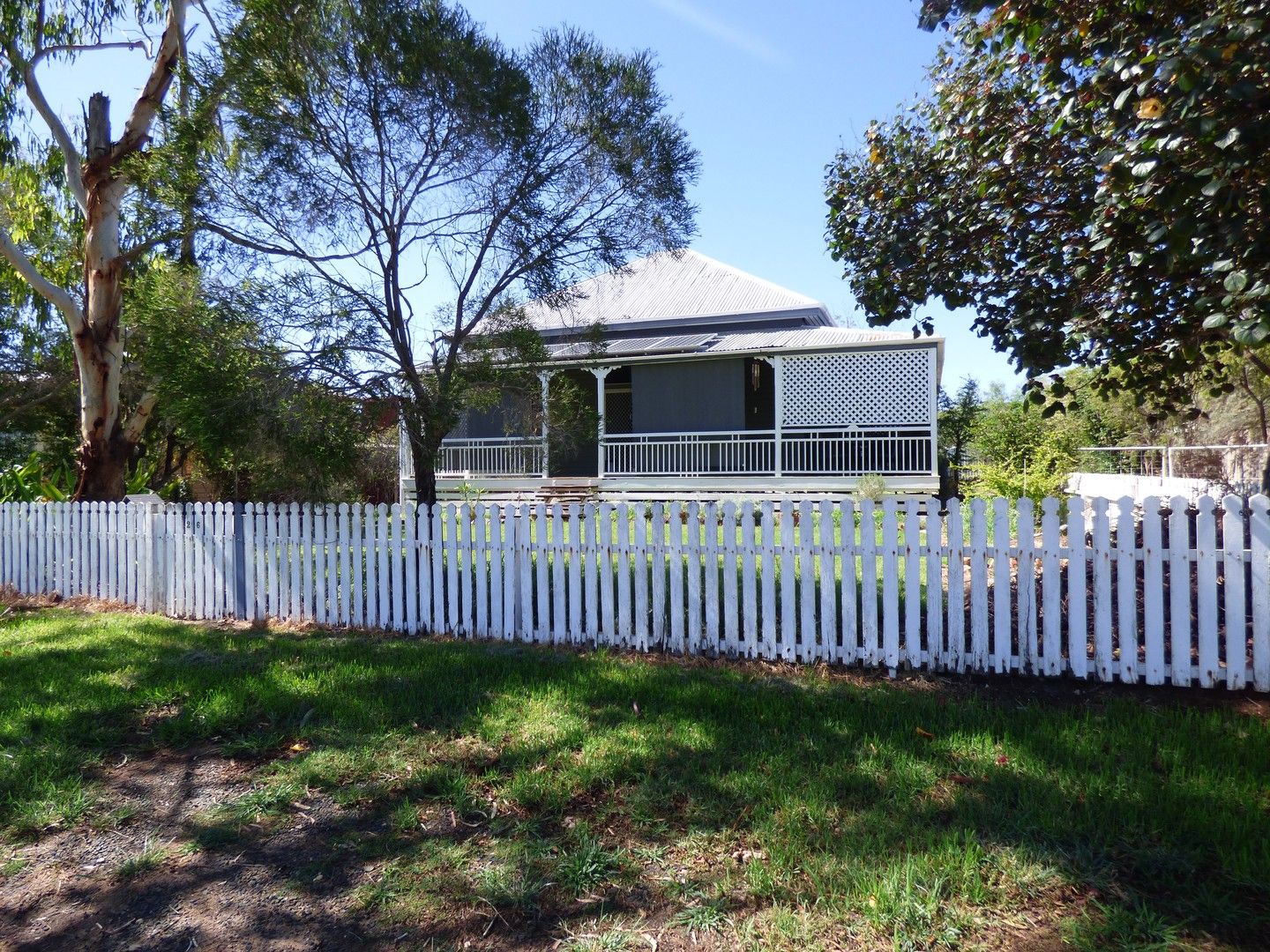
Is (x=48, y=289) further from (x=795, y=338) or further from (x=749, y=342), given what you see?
(x=795, y=338)

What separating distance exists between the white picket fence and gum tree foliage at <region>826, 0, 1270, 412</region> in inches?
48.1

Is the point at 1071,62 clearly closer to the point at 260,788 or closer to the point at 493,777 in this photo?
the point at 493,777

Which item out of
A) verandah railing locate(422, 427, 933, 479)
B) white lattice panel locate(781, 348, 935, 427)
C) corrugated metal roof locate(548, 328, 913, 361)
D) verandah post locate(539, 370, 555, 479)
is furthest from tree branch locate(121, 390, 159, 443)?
white lattice panel locate(781, 348, 935, 427)

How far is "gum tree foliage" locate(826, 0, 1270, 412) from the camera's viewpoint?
365cm

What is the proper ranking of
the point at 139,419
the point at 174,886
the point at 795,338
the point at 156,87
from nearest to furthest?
the point at 174,886, the point at 156,87, the point at 139,419, the point at 795,338

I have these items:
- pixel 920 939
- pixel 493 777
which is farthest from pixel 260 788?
pixel 920 939

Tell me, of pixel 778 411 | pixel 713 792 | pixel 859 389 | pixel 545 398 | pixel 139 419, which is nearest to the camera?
pixel 713 792

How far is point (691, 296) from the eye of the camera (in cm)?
2103

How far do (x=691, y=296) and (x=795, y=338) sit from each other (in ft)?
13.2

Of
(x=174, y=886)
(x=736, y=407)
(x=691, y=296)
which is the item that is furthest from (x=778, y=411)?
(x=174, y=886)

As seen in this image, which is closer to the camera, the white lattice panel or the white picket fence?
the white picket fence

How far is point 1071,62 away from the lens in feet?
17.6

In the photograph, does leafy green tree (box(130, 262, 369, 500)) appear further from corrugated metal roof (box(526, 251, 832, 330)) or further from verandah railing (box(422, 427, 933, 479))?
corrugated metal roof (box(526, 251, 832, 330))

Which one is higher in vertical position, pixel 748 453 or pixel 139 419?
pixel 139 419
